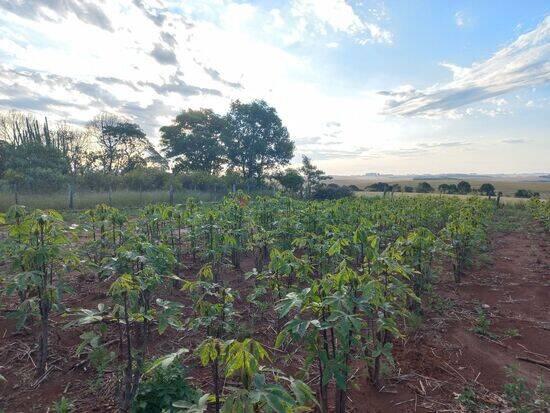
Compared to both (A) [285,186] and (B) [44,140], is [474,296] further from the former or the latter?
(B) [44,140]

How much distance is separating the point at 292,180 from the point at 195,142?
32.5 ft

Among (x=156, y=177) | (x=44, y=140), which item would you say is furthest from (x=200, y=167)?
(x=44, y=140)

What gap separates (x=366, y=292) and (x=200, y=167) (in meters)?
31.4

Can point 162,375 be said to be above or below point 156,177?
below

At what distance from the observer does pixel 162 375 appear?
2.46 m

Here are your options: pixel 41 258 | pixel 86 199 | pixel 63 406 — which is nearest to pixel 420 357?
pixel 63 406

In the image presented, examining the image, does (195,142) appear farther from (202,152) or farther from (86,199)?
(86,199)

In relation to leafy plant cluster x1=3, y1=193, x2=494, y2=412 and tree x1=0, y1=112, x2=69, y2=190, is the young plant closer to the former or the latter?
leafy plant cluster x1=3, y1=193, x2=494, y2=412

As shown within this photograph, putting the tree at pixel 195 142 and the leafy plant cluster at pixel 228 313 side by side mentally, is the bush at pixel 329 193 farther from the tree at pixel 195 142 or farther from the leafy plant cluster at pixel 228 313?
the leafy plant cluster at pixel 228 313

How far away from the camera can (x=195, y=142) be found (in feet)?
104

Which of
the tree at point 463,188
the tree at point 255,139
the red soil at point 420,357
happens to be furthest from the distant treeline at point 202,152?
the red soil at point 420,357

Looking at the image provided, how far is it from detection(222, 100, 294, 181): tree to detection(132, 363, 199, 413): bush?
96.5ft

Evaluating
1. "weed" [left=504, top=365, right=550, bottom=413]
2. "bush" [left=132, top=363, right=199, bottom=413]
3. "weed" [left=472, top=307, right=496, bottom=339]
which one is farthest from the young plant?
"weed" [left=472, top=307, right=496, bottom=339]

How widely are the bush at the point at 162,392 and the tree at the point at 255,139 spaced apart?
96.5ft
